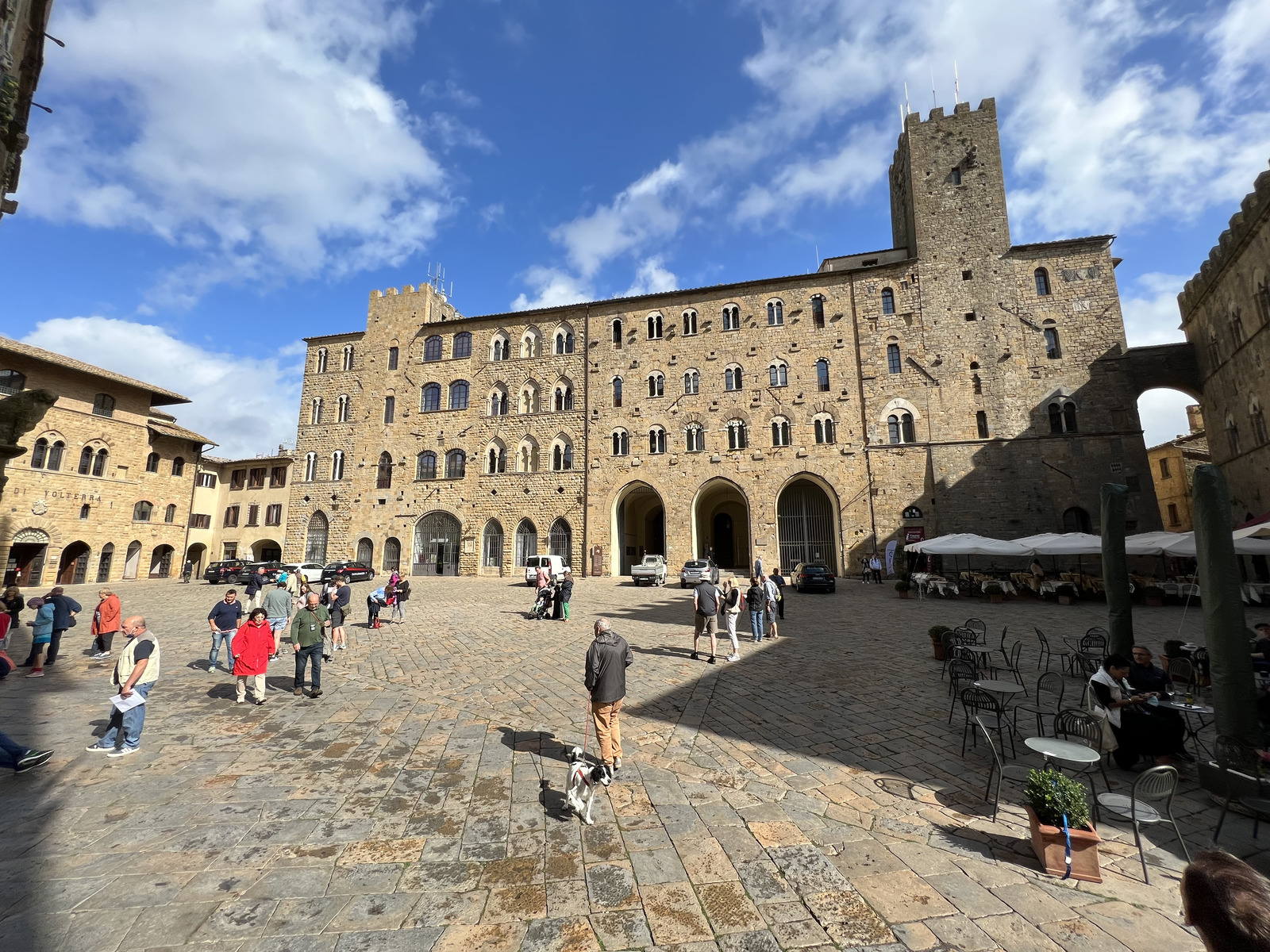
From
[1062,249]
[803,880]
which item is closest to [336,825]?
[803,880]

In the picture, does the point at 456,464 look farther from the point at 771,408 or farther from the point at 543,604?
the point at 543,604

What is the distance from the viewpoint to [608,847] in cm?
396

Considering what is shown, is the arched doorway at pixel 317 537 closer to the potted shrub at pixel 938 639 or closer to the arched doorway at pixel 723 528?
the arched doorway at pixel 723 528

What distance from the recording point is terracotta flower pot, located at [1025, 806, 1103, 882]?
3.55 meters

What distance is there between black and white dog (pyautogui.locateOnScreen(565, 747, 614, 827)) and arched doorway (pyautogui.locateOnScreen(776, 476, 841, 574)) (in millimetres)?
23481

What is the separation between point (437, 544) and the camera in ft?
102

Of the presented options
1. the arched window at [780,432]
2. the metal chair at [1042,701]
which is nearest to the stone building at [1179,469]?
the arched window at [780,432]

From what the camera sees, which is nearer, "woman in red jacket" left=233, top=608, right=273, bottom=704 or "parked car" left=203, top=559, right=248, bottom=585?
"woman in red jacket" left=233, top=608, right=273, bottom=704

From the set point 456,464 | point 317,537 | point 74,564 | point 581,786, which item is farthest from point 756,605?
point 74,564

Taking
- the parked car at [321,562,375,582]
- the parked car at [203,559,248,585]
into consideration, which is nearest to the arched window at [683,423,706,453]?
the parked car at [321,562,375,582]

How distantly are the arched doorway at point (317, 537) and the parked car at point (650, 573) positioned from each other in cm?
1980

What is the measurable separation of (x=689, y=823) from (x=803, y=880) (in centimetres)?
99

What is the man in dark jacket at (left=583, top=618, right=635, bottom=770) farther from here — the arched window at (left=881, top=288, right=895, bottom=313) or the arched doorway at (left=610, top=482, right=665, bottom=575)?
the arched window at (left=881, top=288, right=895, bottom=313)

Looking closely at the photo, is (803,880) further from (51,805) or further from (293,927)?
(51,805)
